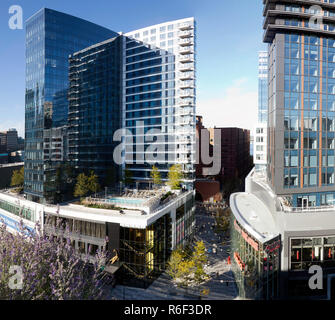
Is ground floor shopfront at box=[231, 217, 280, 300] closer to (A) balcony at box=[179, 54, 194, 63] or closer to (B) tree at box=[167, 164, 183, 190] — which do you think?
(B) tree at box=[167, 164, 183, 190]

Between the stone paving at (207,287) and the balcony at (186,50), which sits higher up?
the balcony at (186,50)

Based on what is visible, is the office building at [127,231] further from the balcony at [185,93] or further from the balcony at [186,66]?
the balcony at [186,66]

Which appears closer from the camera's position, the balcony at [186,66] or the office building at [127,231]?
the office building at [127,231]

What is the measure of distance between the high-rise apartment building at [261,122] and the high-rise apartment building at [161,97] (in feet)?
47.6

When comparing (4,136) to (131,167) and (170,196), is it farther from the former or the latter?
(170,196)

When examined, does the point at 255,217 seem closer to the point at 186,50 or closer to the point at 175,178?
the point at 175,178

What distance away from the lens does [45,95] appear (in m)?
40.2

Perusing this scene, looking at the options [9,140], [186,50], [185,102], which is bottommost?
[9,140]

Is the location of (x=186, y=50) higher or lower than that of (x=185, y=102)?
higher

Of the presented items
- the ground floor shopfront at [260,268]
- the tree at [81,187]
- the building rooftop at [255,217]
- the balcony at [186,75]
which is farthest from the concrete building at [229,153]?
the ground floor shopfront at [260,268]

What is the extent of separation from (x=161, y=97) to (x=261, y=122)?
75.8 ft

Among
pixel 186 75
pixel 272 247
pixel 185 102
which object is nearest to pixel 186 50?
pixel 186 75

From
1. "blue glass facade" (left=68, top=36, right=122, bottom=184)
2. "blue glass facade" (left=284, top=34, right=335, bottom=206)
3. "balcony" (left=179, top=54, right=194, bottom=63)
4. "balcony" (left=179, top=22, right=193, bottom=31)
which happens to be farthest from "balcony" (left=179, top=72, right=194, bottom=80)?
"blue glass facade" (left=284, top=34, right=335, bottom=206)

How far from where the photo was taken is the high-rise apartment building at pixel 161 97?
49.8 metres
